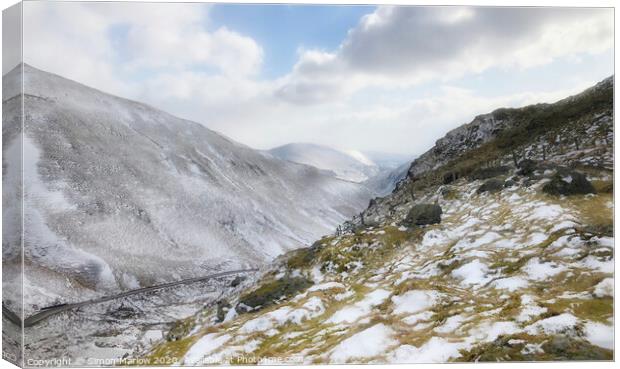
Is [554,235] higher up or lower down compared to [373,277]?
higher up

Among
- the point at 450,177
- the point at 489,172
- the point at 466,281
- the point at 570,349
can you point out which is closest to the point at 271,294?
the point at 466,281

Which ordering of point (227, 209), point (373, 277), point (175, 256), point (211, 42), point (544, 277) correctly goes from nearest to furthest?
point (544, 277) < point (211, 42) < point (373, 277) < point (175, 256) < point (227, 209)

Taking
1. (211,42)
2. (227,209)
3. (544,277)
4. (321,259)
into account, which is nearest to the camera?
(544,277)

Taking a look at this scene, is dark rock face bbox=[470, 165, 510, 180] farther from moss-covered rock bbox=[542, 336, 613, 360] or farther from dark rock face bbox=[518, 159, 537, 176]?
moss-covered rock bbox=[542, 336, 613, 360]

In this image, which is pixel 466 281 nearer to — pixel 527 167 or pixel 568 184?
pixel 568 184

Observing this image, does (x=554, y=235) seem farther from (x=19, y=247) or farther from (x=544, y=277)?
(x=19, y=247)

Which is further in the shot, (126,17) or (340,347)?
(126,17)

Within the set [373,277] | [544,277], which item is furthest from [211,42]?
[544,277]
